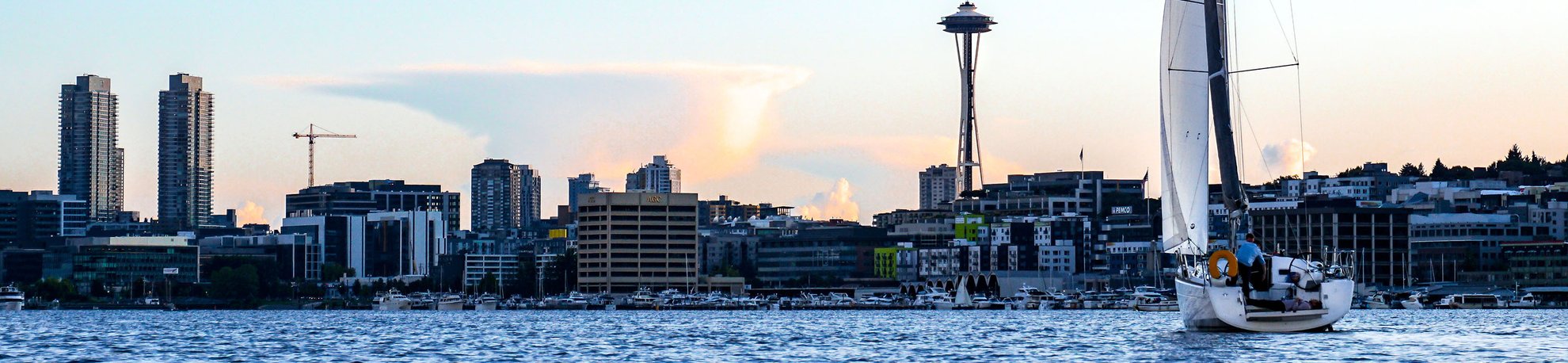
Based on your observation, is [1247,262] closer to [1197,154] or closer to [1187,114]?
[1197,154]

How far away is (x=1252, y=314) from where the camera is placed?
7325 centimetres

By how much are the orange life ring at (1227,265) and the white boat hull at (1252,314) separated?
0.49 meters

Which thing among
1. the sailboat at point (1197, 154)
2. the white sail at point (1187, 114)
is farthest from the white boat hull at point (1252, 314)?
the white sail at point (1187, 114)

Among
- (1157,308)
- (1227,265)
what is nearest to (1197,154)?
(1227,265)

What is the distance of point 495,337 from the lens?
106 metres

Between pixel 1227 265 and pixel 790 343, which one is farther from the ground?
pixel 1227 265

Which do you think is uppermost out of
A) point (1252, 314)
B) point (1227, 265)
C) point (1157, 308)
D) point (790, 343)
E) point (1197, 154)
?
point (1197, 154)

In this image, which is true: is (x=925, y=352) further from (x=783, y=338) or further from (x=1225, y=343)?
(x=783, y=338)

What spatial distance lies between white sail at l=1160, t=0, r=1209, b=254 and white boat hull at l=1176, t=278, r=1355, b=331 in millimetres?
2916

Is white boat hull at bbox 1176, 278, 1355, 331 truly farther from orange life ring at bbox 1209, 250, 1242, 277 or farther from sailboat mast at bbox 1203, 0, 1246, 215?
sailboat mast at bbox 1203, 0, 1246, 215

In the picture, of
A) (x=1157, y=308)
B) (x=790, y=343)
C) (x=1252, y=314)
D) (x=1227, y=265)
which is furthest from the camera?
(x=1157, y=308)

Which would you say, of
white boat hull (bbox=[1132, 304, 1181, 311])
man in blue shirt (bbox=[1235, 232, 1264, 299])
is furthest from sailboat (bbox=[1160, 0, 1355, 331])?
white boat hull (bbox=[1132, 304, 1181, 311])

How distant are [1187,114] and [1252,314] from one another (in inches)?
283

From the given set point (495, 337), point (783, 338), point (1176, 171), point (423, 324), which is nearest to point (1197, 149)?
point (1176, 171)
